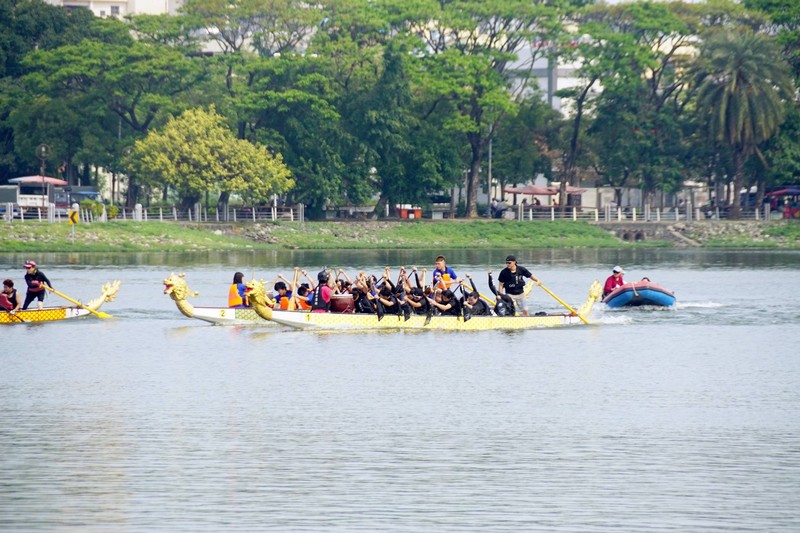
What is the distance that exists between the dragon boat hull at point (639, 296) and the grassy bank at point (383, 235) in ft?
139

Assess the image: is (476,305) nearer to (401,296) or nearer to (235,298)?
(401,296)

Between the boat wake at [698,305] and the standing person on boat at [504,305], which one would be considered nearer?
the standing person on boat at [504,305]

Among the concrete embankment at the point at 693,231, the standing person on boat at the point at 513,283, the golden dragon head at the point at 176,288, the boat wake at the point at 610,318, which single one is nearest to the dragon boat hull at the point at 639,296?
the boat wake at the point at 610,318

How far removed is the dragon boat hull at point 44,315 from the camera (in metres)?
42.3

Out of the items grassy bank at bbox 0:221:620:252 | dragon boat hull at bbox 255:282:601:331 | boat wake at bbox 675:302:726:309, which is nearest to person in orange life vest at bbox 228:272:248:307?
dragon boat hull at bbox 255:282:601:331

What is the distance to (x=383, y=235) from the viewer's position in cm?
9431

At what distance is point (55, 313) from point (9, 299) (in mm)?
1866

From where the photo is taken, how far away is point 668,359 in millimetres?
36188

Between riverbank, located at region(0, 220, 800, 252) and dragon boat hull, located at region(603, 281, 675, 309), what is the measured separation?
4224 cm

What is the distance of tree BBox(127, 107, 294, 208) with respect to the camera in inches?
3590

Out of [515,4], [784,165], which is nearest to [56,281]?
[515,4]

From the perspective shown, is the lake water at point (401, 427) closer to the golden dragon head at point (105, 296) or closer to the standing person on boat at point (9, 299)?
the golden dragon head at point (105, 296)

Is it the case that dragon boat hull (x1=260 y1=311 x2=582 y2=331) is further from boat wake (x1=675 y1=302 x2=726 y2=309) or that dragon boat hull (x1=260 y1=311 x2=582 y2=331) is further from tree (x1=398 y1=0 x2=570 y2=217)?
tree (x1=398 y1=0 x2=570 y2=217)

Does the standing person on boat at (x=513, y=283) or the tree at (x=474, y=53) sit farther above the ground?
the tree at (x=474, y=53)
